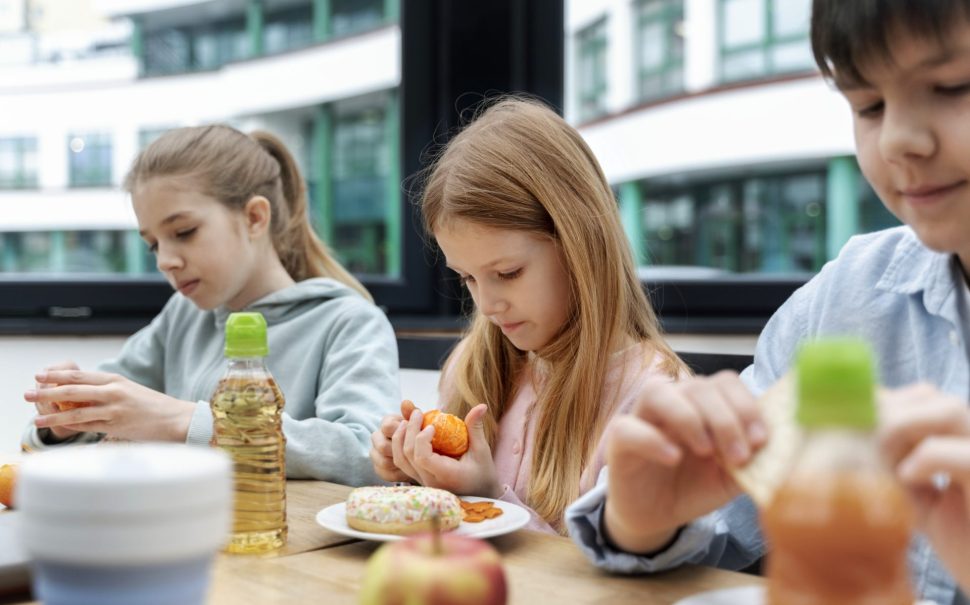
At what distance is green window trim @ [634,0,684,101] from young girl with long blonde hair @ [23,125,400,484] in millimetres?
947

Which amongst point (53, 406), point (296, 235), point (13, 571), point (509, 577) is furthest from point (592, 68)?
point (13, 571)

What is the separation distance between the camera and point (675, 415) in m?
0.61

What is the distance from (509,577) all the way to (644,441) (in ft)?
0.73

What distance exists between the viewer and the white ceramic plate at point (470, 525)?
88 cm

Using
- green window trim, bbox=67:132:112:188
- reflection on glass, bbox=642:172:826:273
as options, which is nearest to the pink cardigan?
reflection on glass, bbox=642:172:826:273

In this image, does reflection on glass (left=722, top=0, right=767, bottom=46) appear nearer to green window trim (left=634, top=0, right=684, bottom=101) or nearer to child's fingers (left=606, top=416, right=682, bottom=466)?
green window trim (left=634, top=0, right=684, bottom=101)

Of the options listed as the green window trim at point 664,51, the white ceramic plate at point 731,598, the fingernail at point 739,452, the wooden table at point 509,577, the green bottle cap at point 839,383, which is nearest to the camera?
the green bottle cap at point 839,383

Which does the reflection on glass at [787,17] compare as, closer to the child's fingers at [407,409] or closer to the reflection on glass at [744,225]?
the reflection on glass at [744,225]

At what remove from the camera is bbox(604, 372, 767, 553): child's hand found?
56cm

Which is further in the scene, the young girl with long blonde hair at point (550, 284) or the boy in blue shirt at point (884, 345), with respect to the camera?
the young girl with long blonde hair at point (550, 284)

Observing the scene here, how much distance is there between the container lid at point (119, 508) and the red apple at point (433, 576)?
99 millimetres

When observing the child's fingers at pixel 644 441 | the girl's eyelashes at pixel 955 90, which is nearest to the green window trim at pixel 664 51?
the girl's eyelashes at pixel 955 90

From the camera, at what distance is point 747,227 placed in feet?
7.52

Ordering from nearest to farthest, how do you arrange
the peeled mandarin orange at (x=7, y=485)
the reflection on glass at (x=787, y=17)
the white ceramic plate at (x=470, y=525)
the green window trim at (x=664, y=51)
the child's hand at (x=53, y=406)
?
the white ceramic plate at (x=470, y=525) → the peeled mandarin orange at (x=7, y=485) → the child's hand at (x=53, y=406) → the reflection on glass at (x=787, y=17) → the green window trim at (x=664, y=51)
